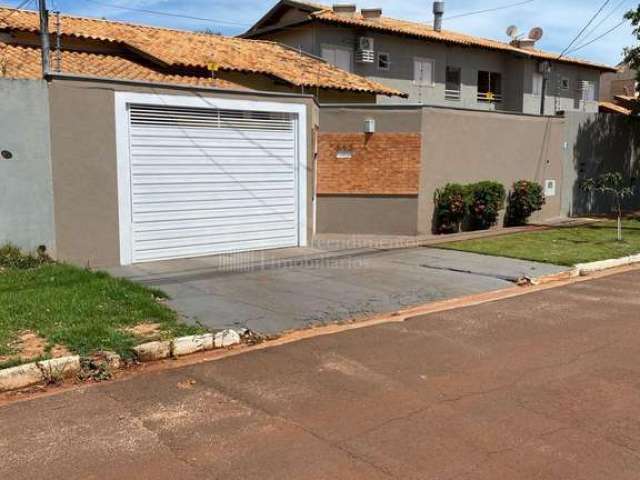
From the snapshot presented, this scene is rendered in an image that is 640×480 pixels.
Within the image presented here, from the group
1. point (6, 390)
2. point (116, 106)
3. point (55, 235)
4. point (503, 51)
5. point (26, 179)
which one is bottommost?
point (6, 390)

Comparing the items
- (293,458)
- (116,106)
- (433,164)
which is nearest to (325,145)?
(433,164)

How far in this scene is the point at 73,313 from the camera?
7012 millimetres

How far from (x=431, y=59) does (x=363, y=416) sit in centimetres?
2650

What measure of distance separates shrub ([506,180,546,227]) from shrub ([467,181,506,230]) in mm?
975

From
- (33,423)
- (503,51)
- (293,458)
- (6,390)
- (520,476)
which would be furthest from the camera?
(503,51)

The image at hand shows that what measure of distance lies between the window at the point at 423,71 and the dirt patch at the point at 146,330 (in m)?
23.9

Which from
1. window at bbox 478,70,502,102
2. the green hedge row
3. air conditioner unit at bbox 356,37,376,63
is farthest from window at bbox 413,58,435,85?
the green hedge row

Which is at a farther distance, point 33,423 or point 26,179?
point 26,179

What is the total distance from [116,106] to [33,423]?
6.86m

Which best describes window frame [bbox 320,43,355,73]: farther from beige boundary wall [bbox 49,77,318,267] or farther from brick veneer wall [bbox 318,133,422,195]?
beige boundary wall [bbox 49,77,318,267]

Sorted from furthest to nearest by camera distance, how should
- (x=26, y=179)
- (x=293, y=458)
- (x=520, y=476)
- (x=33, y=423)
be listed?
(x=26, y=179) → (x=33, y=423) → (x=293, y=458) → (x=520, y=476)

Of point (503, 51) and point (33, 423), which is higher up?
point (503, 51)

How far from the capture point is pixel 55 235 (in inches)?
398

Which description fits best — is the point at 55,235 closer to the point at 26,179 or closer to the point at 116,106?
the point at 26,179
